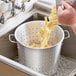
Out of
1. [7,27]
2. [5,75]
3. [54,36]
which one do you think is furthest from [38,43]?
[5,75]

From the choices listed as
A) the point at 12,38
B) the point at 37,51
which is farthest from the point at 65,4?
the point at 12,38

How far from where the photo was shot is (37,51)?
1.29 metres

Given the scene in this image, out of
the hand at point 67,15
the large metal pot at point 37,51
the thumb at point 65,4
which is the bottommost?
the large metal pot at point 37,51

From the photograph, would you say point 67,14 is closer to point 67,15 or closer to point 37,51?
point 67,15

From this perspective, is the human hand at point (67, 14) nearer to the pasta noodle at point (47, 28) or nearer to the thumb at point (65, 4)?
the thumb at point (65, 4)

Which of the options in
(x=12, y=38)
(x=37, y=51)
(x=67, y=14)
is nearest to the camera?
(x=67, y=14)

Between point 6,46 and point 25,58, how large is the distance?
13 cm

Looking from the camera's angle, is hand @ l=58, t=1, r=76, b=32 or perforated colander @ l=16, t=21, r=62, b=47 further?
perforated colander @ l=16, t=21, r=62, b=47

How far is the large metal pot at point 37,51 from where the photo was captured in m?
1.31

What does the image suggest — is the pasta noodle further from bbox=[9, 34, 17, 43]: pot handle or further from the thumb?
the thumb

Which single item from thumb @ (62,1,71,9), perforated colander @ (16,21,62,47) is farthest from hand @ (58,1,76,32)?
perforated colander @ (16,21,62,47)

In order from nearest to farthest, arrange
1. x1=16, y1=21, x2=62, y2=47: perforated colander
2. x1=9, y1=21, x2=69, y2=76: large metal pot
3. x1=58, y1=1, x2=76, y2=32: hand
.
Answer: x1=58, y1=1, x2=76, y2=32: hand, x1=9, y1=21, x2=69, y2=76: large metal pot, x1=16, y1=21, x2=62, y2=47: perforated colander

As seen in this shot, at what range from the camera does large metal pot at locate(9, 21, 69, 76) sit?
1.31 m

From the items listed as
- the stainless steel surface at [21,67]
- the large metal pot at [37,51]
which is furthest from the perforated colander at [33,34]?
the stainless steel surface at [21,67]
